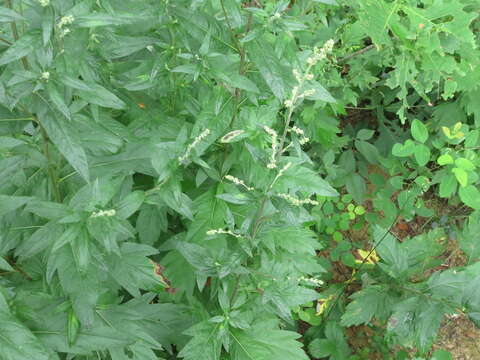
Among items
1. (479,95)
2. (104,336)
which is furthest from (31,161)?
(479,95)

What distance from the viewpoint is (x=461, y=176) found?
315 cm

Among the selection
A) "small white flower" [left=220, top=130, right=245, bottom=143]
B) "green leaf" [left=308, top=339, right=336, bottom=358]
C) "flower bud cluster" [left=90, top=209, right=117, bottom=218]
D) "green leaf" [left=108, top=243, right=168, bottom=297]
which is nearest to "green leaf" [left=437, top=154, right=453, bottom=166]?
"green leaf" [left=308, top=339, right=336, bottom=358]

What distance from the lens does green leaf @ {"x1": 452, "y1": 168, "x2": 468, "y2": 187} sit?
3152 millimetres

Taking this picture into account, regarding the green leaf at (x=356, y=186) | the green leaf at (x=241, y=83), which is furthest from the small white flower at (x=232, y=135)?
the green leaf at (x=356, y=186)

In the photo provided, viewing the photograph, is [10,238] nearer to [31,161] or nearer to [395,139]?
[31,161]

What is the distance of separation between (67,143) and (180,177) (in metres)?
0.51

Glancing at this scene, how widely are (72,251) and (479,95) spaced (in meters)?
3.03

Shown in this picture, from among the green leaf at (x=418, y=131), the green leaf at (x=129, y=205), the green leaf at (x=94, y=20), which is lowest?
the green leaf at (x=418, y=131)

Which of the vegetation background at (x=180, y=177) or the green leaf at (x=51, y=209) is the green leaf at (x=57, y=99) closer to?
the vegetation background at (x=180, y=177)

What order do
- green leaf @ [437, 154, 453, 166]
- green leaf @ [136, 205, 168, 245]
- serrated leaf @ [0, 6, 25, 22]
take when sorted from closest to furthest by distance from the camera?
1. serrated leaf @ [0, 6, 25, 22]
2. green leaf @ [136, 205, 168, 245]
3. green leaf @ [437, 154, 453, 166]

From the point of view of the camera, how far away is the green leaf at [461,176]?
3152 mm

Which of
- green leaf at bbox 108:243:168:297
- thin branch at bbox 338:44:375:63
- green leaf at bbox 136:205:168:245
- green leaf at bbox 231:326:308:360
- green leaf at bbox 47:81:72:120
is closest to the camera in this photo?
green leaf at bbox 47:81:72:120

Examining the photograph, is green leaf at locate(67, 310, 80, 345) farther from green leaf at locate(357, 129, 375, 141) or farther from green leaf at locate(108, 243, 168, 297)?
green leaf at locate(357, 129, 375, 141)

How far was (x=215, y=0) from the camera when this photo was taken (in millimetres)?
2250
